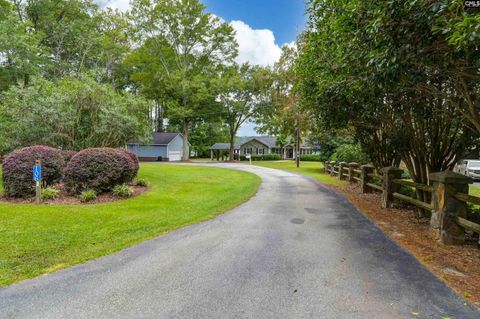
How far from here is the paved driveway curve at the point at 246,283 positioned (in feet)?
9.50

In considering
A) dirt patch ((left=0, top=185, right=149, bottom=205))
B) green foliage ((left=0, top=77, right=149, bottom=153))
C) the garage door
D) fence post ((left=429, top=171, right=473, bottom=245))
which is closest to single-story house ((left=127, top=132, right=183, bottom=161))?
the garage door

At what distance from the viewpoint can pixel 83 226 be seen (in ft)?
19.9

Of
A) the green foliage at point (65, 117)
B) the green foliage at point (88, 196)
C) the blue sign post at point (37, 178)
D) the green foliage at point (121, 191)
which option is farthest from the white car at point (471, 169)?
the blue sign post at point (37, 178)

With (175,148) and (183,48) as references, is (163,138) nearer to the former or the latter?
(175,148)

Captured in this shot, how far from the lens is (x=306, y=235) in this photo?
5.56 metres

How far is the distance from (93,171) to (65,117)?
14.2ft

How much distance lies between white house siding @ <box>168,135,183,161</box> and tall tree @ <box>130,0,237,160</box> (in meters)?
2.48

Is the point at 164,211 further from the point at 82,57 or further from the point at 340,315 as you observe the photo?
the point at 82,57

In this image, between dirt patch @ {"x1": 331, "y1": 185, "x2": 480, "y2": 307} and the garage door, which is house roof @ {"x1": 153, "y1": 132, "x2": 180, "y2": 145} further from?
dirt patch @ {"x1": 331, "y1": 185, "x2": 480, "y2": 307}

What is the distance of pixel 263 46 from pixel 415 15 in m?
18.3

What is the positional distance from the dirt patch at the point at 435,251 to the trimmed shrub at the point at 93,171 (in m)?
8.20

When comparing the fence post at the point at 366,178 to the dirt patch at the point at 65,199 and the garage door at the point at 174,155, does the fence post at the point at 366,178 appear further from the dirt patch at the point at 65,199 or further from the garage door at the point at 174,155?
the garage door at the point at 174,155

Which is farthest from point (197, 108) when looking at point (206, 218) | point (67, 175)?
point (206, 218)

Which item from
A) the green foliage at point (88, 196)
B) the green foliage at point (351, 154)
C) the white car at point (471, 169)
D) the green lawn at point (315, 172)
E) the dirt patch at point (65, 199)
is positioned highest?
the green foliage at point (351, 154)
